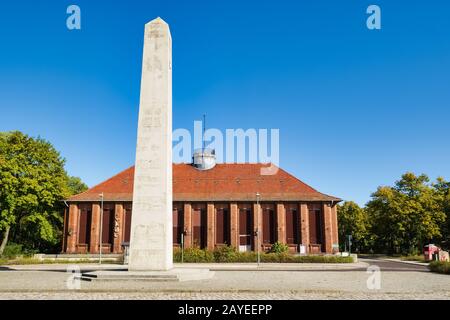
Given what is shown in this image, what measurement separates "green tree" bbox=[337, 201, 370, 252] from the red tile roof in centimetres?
2838

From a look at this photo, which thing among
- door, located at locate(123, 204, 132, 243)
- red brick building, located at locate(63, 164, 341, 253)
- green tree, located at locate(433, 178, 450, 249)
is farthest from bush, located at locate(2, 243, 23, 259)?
green tree, located at locate(433, 178, 450, 249)

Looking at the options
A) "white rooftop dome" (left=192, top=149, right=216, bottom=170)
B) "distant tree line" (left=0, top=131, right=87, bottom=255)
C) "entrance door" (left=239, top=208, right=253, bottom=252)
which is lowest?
"entrance door" (left=239, top=208, right=253, bottom=252)

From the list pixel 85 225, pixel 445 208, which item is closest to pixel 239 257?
pixel 85 225

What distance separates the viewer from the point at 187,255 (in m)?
34.4

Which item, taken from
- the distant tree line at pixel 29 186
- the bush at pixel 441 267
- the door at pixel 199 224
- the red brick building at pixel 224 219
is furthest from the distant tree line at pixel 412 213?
the distant tree line at pixel 29 186

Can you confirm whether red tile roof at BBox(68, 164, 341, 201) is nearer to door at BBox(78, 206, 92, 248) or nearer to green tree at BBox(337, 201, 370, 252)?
door at BBox(78, 206, 92, 248)

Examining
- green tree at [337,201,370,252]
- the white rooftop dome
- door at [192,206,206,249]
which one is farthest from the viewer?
green tree at [337,201,370,252]

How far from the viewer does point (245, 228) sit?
4259 centimetres

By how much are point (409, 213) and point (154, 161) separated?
142ft

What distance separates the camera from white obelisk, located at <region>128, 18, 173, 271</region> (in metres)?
16.7

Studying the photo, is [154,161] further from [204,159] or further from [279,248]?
[204,159]

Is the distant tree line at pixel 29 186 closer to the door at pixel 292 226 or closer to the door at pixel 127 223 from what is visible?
the door at pixel 127 223
